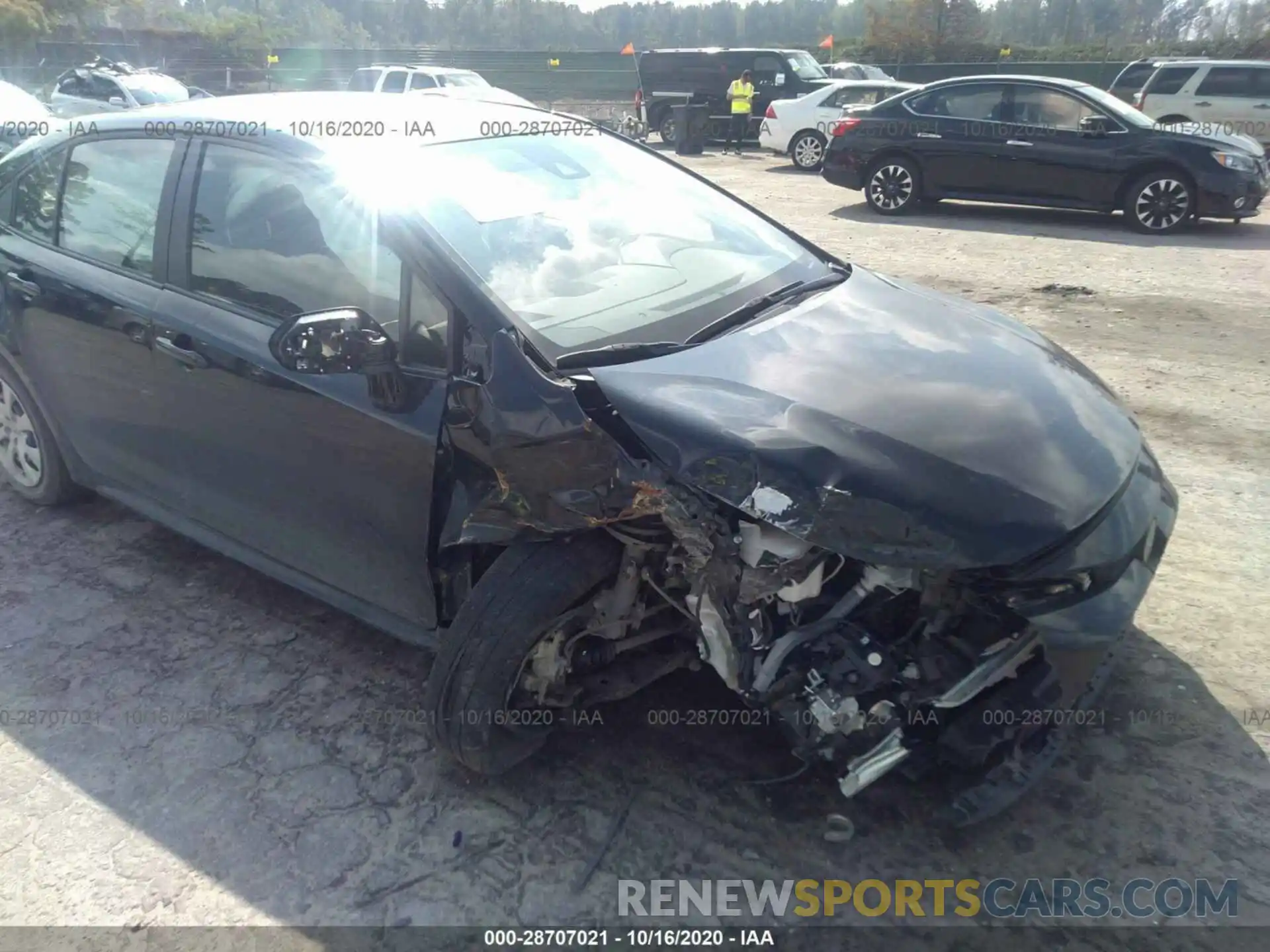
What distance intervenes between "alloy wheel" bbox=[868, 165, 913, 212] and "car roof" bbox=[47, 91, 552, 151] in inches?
345

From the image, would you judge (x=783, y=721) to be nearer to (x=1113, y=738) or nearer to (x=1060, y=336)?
(x=1113, y=738)

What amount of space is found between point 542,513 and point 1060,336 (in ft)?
17.7

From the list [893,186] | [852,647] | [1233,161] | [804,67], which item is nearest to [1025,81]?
[893,186]

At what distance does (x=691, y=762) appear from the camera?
2.91 meters

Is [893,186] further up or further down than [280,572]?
further up

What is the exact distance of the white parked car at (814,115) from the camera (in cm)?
1636

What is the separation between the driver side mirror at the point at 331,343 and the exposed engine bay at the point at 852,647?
0.81 m

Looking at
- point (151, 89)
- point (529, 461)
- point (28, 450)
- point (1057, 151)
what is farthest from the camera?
point (151, 89)

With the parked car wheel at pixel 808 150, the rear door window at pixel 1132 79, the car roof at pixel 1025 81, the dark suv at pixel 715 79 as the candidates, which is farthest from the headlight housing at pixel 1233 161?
the dark suv at pixel 715 79

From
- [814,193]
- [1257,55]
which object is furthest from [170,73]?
[1257,55]

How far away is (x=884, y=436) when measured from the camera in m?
2.44

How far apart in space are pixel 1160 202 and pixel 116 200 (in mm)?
10191

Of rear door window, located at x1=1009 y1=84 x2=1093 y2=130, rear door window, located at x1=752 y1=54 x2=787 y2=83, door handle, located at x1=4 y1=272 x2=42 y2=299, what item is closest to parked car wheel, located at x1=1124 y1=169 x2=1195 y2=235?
rear door window, located at x1=1009 y1=84 x2=1093 y2=130

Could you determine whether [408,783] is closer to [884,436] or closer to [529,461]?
[529,461]
